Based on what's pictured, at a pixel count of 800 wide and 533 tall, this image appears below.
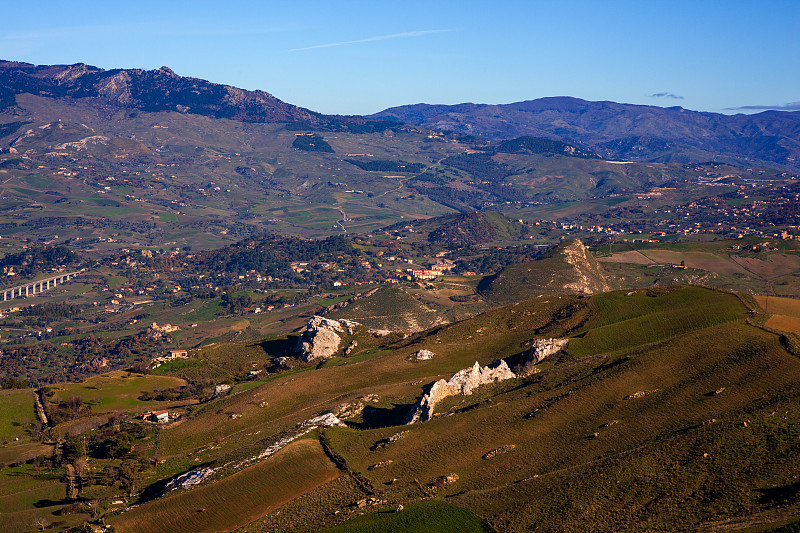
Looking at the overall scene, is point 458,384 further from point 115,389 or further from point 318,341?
point 115,389

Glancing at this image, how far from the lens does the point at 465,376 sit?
85.8m

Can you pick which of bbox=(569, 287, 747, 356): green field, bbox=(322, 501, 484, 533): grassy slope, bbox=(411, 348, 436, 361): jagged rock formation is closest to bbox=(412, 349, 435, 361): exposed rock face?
bbox=(411, 348, 436, 361): jagged rock formation


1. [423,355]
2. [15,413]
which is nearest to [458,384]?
[423,355]

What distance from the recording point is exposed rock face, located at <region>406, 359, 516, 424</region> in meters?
78.5

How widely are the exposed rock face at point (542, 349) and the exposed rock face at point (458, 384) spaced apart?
4278 mm

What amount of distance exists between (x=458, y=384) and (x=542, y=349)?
1398 centimetres

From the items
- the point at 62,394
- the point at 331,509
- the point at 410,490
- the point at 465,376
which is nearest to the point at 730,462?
the point at 410,490

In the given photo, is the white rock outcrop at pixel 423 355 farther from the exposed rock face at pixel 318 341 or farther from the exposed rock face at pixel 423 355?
the exposed rock face at pixel 318 341

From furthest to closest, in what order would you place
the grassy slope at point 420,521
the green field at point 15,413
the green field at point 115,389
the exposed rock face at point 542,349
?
the green field at point 115,389 → the green field at point 15,413 → the exposed rock face at point 542,349 → the grassy slope at point 420,521

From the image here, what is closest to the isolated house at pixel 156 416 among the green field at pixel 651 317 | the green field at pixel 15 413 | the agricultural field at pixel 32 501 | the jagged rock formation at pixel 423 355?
the green field at pixel 15 413

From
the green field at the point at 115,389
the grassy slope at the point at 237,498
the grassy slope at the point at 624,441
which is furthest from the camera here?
the green field at the point at 115,389

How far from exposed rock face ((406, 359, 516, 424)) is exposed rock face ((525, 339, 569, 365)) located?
4.28 m

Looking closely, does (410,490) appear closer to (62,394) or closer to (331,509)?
(331,509)

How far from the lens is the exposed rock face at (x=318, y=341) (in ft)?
403
